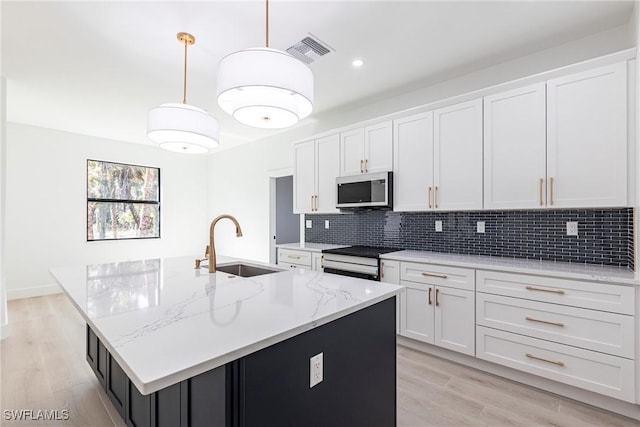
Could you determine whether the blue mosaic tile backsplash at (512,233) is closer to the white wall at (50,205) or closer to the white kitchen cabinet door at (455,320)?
the white kitchen cabinet door at (455,320)

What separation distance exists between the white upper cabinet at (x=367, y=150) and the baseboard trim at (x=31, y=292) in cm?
507

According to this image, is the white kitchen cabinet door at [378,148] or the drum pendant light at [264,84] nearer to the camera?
the drum pendant light at [264,84]

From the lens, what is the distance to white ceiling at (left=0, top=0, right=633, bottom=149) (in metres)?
2.17

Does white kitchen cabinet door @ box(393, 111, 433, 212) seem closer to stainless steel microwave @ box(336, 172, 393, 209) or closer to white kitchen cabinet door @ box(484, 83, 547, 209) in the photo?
stainless steel microwave @ box(336, 172, 393, 209)

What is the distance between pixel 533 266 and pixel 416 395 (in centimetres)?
130

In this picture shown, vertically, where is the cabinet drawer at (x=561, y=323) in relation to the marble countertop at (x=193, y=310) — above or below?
below

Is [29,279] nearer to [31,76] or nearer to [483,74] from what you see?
[31,76]

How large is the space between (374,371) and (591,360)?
5.20ft

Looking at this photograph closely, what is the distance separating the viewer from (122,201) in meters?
5.80

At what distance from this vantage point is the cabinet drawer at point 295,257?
3806 millimetres

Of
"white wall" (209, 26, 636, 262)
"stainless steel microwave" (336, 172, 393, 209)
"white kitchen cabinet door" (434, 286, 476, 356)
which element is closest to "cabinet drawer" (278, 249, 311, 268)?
"stainless steel microwave" (336, 172, 393, 209)

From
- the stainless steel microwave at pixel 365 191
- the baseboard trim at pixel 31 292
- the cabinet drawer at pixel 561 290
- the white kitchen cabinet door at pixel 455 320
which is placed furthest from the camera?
the baseboard trim at pixel 31 292

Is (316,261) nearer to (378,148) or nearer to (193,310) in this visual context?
(378,148)

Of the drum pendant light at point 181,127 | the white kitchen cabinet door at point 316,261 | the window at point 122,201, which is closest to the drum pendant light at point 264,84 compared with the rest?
the drum pendant light at point 181,127
